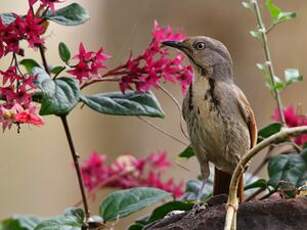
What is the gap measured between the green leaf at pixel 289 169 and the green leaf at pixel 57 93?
→ 1.40 ft

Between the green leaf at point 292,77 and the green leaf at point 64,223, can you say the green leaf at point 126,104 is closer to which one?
the green leaf at point 64,223

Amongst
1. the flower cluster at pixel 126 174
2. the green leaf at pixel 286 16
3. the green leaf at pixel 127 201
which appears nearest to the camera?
the green leaf at pixel 127 201

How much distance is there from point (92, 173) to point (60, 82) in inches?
27.3

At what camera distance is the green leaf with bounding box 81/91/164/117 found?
145 centimetres

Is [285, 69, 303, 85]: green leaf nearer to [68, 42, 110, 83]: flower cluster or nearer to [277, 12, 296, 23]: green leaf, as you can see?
[277, 12, 296, 23]: green leaf

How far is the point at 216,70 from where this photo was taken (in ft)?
4.82

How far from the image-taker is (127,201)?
151 centimetres

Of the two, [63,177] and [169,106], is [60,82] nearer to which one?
[169,106]

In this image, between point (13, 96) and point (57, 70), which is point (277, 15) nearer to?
point (57, 70)

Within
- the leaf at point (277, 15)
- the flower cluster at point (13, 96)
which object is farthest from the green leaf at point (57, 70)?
the leaf at point (277, 15)

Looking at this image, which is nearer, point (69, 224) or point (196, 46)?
point (69, 224)

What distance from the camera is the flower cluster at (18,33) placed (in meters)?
1.24

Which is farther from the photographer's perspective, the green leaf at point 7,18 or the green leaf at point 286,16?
the green leaf at point 286,16

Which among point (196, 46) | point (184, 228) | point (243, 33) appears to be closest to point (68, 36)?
point (243, 33)
